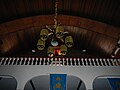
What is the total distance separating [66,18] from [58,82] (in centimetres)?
286

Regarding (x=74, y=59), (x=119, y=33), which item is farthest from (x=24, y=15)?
(x=119, y=33)


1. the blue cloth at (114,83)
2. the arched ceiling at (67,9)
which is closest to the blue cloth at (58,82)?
the blue cloth at (114,83)

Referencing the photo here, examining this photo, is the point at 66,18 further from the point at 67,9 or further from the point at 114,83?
the point at 114,83

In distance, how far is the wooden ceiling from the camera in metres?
8.16

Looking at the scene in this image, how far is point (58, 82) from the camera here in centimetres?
752

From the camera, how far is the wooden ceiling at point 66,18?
816 cm

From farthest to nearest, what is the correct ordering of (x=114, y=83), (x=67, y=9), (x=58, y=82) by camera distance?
(x=67, y=9)
(x=114, y=83)
(x=58, y=82)

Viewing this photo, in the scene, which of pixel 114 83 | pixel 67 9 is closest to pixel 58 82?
pixel 114 83

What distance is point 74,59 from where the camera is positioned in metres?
8.11

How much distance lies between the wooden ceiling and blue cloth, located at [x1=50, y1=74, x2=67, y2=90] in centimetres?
252

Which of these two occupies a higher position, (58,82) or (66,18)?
(66,18)

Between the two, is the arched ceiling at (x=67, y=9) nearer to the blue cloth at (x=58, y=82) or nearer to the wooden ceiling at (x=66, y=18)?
the wooden ceiling at (x=66, y=18)

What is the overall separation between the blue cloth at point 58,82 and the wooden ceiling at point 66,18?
2.52 meters

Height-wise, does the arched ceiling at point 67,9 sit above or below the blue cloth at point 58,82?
above
